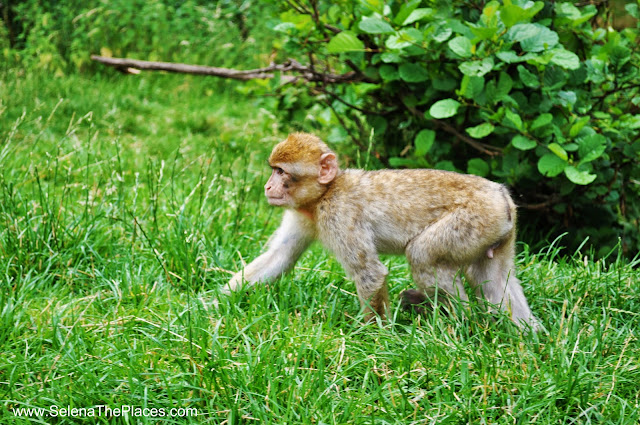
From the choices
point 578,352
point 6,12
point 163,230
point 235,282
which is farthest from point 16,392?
point 6,12

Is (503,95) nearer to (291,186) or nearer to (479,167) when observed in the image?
(479,167)

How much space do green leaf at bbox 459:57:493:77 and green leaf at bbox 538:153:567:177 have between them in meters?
0.74

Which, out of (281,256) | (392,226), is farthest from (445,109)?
(281,256)

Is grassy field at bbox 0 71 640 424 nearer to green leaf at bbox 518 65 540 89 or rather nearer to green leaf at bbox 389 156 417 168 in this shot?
green leaf at bbox 389 156 417 168

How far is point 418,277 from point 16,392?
6.57ft

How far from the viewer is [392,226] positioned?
3830mm

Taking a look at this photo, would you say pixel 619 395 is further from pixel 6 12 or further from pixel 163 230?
pixel 6 12

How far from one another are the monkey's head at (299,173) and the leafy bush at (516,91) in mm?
1116

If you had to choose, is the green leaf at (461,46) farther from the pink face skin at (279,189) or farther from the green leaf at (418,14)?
the pink face skin at (279,189)

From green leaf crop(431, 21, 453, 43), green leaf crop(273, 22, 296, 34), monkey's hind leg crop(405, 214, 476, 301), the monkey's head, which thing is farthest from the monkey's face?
green leaf crop(273, 22, 296, 34)

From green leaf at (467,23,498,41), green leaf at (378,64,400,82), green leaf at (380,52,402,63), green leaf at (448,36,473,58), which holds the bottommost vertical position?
green leaf at (378,64,400,82)

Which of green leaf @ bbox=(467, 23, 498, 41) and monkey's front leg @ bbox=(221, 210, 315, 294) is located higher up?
green leaf @ bbox=(467, 23, 498, 41)

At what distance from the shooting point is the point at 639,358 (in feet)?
10.6

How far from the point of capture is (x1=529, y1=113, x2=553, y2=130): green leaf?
4.61m
